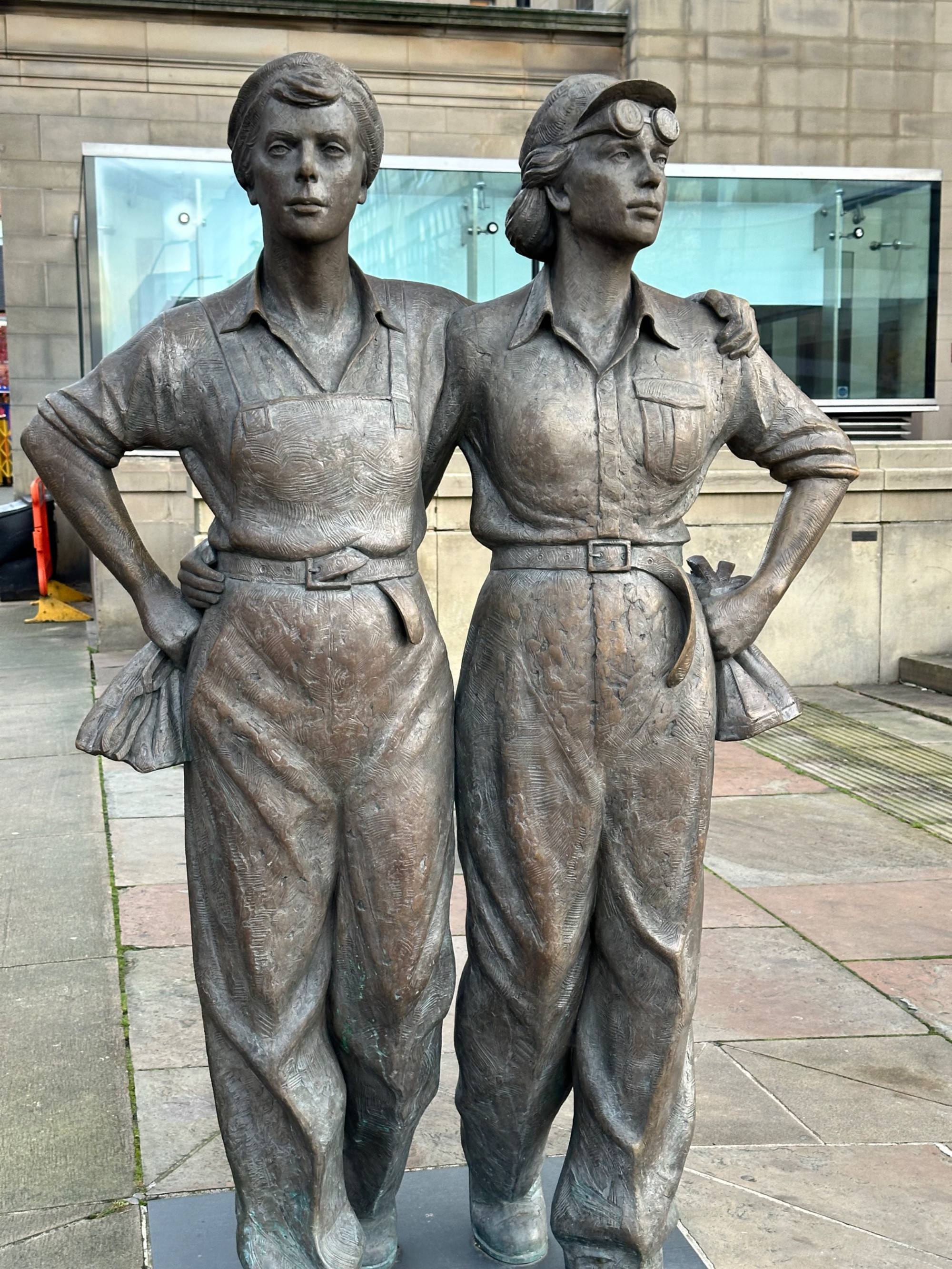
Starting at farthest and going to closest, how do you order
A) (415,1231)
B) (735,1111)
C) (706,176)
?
(706,176) → (735,1111) → (415,1231)

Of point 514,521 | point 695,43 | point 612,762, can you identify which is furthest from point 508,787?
point 695,43

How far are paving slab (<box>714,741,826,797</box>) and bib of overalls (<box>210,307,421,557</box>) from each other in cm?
491

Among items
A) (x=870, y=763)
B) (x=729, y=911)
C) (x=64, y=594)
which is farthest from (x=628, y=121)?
(x=64, y=594)

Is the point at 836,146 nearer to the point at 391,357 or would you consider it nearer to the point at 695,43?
the point at 695,43

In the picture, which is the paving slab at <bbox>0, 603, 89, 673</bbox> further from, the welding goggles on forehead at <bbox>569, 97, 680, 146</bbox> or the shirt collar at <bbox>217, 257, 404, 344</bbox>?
the welding goggles on forehead at <bbox>569, 97, 680, 146</bbox>

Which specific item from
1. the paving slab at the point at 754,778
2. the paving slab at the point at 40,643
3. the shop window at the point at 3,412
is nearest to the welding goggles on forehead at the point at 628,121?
the paving slab at the point at 754,778

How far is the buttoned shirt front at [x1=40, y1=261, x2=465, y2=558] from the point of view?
272cm

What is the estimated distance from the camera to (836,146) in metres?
14.3

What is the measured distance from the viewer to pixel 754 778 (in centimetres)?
797

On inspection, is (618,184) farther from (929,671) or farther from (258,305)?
(929,671)

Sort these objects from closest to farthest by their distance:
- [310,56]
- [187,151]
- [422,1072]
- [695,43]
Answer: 1. [310,56]
2. [422,1072]
3. [187,151]
4. [695,43]

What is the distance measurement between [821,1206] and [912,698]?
21.8ft

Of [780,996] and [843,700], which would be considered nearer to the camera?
[780,996]

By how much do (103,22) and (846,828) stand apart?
1093 centimetres
